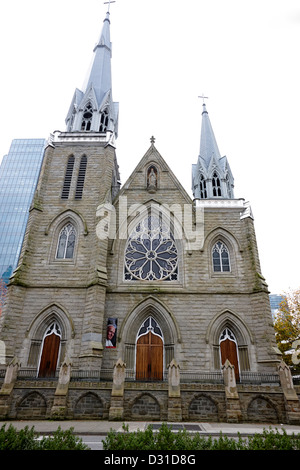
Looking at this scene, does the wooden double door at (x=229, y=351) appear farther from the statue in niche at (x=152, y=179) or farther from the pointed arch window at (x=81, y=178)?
the pointed arch window at (x=81, y=178)

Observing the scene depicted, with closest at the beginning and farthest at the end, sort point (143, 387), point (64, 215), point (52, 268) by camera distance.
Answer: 1. point (143, 387)
2. point (52, 268)
3. point (64, 215)

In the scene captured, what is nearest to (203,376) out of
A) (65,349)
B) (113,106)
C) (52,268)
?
(65,349)

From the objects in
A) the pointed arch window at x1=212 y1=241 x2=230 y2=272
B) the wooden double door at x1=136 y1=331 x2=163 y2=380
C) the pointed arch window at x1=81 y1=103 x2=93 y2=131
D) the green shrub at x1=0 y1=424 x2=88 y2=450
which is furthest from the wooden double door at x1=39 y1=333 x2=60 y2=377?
the pointed arch window at x1=81 y1=103 x2=93 y2=131

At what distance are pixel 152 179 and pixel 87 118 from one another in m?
9.65

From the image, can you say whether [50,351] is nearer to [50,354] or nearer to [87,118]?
[50,354]

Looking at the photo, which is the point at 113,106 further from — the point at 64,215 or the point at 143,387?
the point at 143,387

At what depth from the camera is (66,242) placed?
19141 millimetres

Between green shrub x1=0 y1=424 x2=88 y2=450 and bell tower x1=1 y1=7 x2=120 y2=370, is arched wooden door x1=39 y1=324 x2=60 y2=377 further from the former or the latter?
green shrub x1=0 y1=424 x2=88 y2=450

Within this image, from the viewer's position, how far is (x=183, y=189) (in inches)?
842

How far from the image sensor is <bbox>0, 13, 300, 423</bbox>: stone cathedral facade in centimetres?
1234

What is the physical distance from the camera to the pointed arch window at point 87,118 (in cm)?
2548

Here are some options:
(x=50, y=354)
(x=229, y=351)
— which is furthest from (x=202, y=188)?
(x=50, y=354)

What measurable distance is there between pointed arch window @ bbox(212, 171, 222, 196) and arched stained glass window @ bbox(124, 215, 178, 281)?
629 cm

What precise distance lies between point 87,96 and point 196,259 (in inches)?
724
